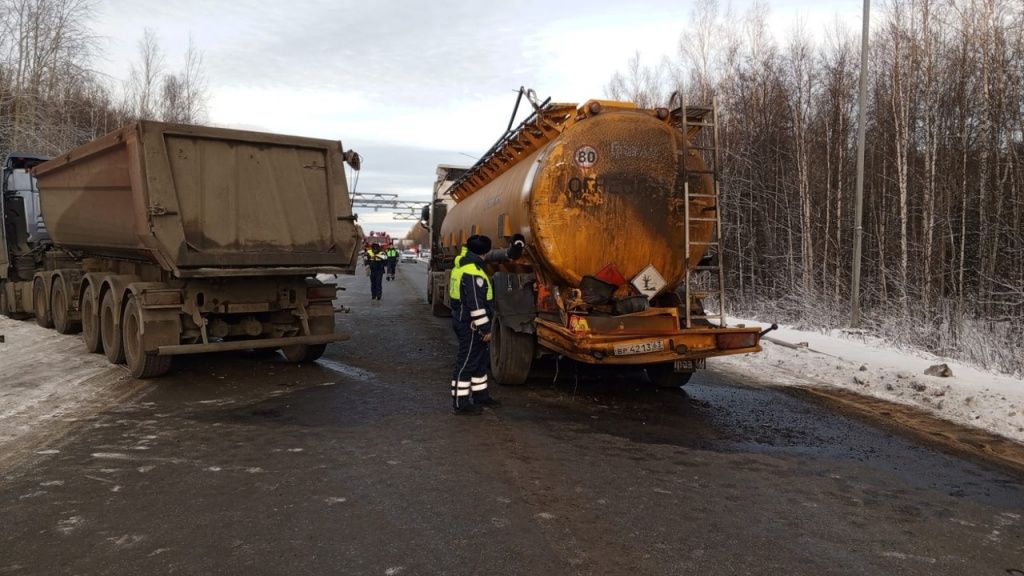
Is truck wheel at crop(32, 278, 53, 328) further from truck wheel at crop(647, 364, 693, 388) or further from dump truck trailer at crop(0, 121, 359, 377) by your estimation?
truck wheel at crop(647, 364, 693, 388)

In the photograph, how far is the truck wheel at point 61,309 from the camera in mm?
10812

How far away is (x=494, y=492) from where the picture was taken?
4328mm

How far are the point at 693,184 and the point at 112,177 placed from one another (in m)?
6.69

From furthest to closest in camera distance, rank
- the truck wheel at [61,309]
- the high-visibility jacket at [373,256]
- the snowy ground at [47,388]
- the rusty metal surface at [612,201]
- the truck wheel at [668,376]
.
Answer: the high-visibility jacket at [373,256] < the truck wheel at [61,309] < the truck wheel at [668,376] < the rusty metal surface at [612,201] < the snowy ground at [47,388]

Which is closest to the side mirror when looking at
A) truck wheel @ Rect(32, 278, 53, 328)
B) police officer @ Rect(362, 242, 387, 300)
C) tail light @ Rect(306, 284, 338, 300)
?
tail light @ Rect(306, 284, 338, 300)

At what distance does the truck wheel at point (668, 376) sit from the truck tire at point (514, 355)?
1531mm

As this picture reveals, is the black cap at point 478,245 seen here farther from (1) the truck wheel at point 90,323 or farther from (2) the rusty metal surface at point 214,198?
(1) the truck wheel at point 90,323

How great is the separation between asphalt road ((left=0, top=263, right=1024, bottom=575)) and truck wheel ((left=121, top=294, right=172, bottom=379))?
0.69 m

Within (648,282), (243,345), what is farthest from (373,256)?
(648,282)

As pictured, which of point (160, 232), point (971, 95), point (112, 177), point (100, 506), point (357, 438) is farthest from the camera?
point (971, 95)

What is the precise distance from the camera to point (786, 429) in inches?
245

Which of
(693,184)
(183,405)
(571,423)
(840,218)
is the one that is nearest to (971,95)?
(840,218)

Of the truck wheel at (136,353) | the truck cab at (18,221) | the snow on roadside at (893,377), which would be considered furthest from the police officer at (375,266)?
the snow on roadside at (893,377)

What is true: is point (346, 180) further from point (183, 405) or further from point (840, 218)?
point (840, 218)
